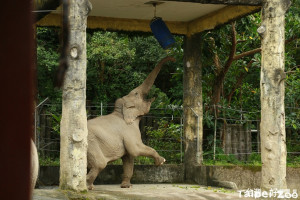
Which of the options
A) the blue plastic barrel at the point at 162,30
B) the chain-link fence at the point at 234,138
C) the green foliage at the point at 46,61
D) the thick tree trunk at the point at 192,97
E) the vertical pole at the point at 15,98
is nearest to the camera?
the vertical pole at the point at 15,98

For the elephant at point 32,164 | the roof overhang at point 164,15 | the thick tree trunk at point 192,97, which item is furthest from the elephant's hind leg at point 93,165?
the elephant at point 32,164

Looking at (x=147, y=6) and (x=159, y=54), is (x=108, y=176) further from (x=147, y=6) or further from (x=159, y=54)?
(x=159, y=54)

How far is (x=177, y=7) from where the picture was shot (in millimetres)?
9188

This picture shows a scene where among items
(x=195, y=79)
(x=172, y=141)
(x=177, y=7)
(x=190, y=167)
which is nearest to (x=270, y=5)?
(x=177, y=7)

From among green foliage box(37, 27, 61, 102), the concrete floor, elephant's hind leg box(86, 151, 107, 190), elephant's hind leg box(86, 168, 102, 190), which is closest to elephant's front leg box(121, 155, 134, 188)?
the concrete floor

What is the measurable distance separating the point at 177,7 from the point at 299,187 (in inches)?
157

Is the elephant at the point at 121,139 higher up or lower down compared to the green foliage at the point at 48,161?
higher up

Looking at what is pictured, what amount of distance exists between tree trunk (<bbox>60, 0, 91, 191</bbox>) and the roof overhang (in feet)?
5.17

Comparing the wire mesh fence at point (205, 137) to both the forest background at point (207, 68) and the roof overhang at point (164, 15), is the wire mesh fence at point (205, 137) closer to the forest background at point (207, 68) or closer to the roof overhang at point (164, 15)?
the forest background at point (207, 68)

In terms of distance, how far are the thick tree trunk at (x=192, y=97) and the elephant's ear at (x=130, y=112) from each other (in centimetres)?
117

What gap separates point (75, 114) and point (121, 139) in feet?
7.60

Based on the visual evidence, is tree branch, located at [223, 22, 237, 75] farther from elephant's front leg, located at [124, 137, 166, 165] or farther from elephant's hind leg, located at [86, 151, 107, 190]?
elephant's hind leg, located at [86, 151, 107, 190]

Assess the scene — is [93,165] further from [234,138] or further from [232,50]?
[232,50]

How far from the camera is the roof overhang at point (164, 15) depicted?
885 cm
